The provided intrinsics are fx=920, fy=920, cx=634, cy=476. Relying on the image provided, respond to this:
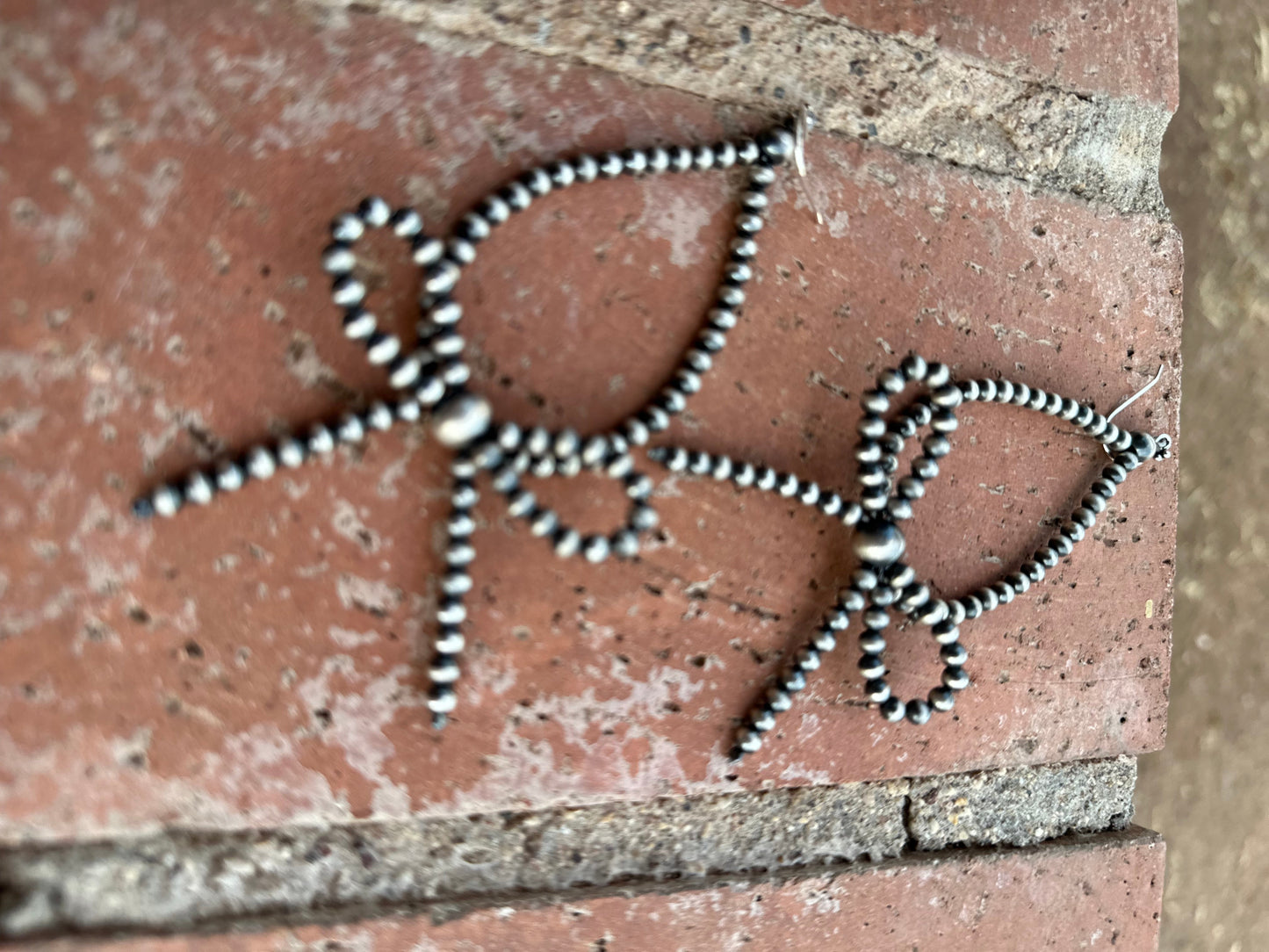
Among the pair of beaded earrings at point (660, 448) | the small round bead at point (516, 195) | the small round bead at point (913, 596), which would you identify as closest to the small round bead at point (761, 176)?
the pair of beaded earrings at point (660, 448)

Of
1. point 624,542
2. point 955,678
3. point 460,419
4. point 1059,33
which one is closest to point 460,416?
point 460,419

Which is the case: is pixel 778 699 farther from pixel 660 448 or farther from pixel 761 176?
pixel 761 176

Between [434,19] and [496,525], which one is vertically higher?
[434,19]

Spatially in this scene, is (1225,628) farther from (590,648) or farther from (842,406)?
(590,648)

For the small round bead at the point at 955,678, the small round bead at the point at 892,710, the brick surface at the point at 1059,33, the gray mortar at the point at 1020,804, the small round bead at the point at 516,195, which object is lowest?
the gray mortar at the point at 1020,804

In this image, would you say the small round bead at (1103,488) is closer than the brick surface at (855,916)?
No

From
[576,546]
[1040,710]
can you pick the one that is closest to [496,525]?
[576,546]

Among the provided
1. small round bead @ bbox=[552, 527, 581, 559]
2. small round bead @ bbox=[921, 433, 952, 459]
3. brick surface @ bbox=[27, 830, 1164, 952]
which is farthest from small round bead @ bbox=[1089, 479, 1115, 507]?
small round bead @ bbox=[552, 527, 581, 559]

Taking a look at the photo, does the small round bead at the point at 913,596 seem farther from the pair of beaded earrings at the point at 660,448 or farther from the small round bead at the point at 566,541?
the small round bead at the point at 566,541
